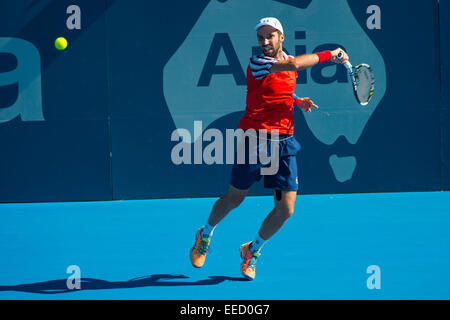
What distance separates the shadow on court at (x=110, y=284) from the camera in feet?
11.5

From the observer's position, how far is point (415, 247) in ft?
14.3

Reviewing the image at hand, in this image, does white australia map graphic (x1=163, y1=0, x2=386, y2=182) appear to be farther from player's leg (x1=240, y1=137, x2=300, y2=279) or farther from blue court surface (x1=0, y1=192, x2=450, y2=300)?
player's leg (x1=240, y1=137, x2=300, y2=279)

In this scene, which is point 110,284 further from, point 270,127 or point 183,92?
point 183,92

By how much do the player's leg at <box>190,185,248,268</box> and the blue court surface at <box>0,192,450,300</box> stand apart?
0.09m

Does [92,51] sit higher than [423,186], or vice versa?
[92,51]

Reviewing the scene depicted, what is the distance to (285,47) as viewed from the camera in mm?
6840

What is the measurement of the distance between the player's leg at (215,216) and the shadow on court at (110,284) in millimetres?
216

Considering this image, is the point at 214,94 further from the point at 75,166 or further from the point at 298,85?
the point at 75,166

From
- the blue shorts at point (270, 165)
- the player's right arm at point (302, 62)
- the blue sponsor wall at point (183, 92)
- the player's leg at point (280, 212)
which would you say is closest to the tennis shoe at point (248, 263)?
the player's leg at point (280, 212)

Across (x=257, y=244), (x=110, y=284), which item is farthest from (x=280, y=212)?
(x=110, y=284)

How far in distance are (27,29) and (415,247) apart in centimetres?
466

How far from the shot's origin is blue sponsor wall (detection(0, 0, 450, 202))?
6.74m
